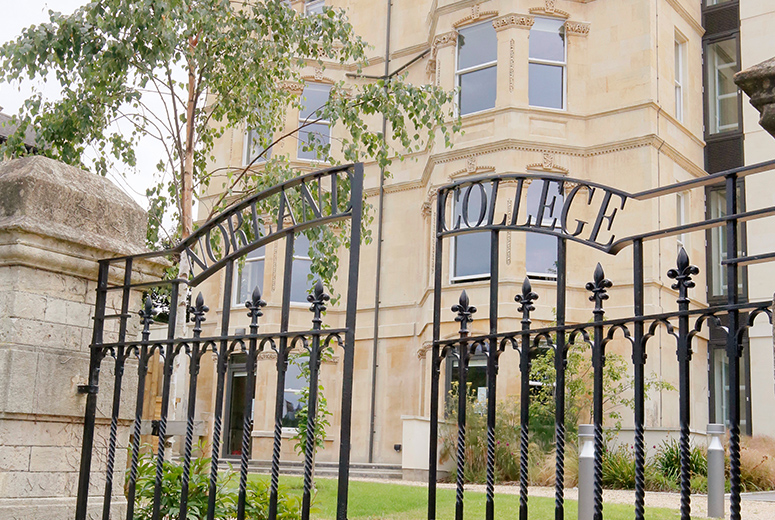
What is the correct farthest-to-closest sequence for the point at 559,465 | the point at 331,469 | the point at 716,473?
the point at 331,469, the point at 716,473, the point at 559,465

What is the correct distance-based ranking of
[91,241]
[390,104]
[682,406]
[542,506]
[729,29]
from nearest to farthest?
[682,406]
[91,241]
[542,506]
[390,104]
[729,29]

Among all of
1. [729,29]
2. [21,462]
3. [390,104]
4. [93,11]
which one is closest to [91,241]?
[21,462]

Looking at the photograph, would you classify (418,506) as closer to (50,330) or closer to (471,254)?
(50,330)

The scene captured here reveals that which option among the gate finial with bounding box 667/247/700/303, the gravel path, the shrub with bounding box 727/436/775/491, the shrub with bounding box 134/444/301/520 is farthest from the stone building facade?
the gate finial with bounding box 667/247/700/303

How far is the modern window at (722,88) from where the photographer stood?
19.7m

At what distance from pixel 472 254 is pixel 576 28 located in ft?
17.8

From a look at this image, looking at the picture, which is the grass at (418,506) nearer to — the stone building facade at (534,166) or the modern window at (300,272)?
the stone building facade at (534,166)

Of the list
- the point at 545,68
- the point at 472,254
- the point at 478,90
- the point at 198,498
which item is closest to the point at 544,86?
the point at 545,68

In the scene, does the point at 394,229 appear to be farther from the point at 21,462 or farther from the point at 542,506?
the point at 21,462

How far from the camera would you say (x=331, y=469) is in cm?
1650

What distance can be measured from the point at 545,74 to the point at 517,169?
2483mm

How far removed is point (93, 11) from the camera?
971 cm

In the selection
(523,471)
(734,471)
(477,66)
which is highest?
(477,66)

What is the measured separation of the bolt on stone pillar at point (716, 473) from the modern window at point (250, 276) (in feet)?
47.4
